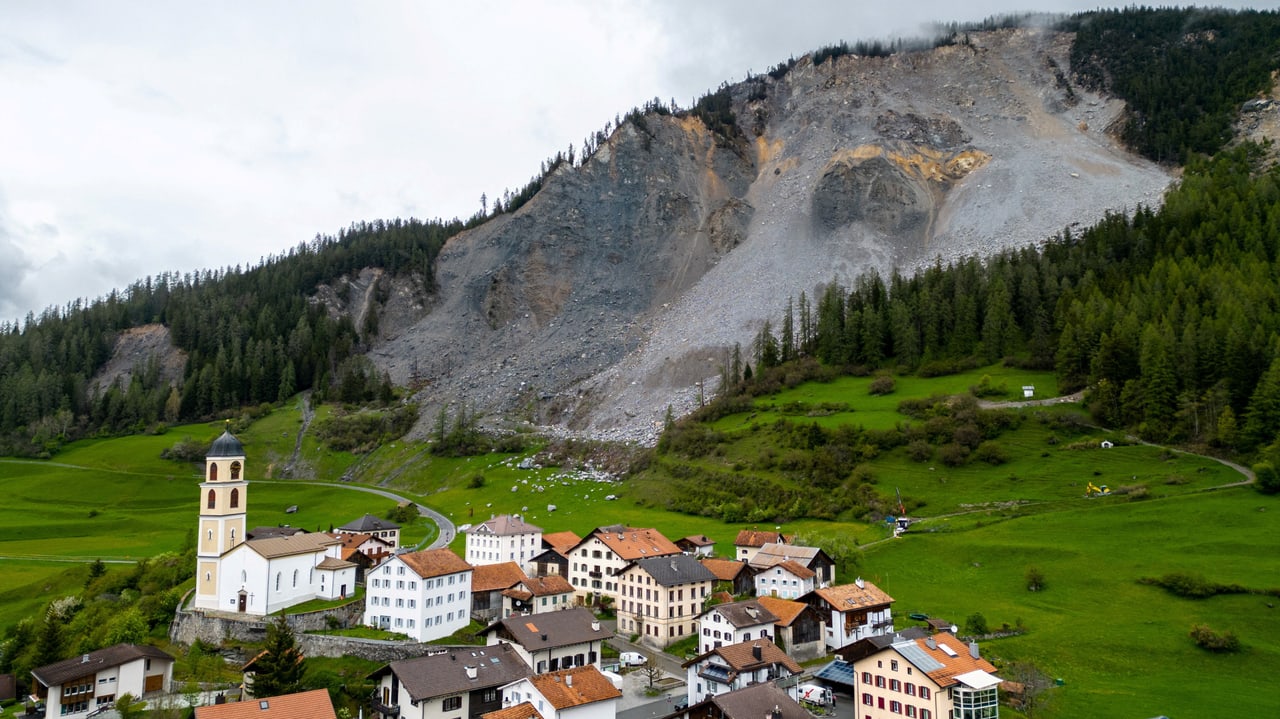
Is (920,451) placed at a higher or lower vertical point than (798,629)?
higher

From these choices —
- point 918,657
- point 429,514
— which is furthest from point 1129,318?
point 429,514

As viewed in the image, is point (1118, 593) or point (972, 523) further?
point (972, 523)

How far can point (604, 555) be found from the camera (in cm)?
6625

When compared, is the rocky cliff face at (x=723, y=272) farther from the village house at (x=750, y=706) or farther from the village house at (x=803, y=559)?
the village house at (x=750, y=706)

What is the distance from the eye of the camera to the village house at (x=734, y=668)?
142 ft

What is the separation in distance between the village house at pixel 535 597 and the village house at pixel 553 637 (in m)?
6.86

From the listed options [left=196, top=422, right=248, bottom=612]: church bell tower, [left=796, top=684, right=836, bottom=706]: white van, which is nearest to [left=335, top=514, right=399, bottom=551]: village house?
[left=196, top=422, right=248, bottom=612]: church bell tower

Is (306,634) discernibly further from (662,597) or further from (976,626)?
(976,626)

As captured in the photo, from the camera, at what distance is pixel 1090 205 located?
164m

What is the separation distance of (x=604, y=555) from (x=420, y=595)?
1740cm

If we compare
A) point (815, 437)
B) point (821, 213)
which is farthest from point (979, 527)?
point (821, 213)

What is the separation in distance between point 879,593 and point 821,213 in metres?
146

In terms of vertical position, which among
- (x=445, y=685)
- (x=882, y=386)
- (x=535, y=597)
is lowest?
(x=445, y=685)

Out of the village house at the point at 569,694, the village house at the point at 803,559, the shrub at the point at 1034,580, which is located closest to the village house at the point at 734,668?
the village house at the point at 569,694
